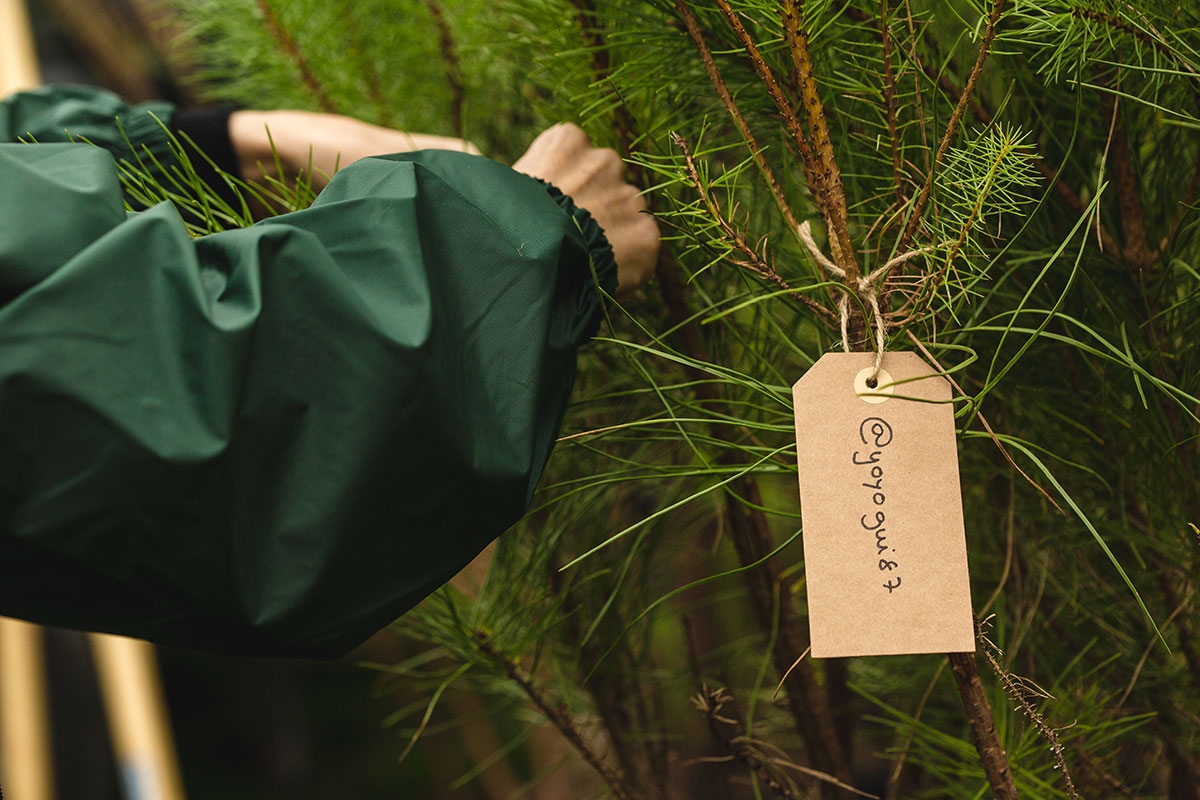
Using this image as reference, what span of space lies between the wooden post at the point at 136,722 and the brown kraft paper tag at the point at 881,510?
3.52 feet

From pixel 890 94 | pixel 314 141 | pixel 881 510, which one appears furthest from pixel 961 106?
pixel 314 141

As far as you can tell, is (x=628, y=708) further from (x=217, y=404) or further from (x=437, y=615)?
(x=217, y=404)

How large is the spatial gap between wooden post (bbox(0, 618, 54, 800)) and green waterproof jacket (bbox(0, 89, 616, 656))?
3.13 ft

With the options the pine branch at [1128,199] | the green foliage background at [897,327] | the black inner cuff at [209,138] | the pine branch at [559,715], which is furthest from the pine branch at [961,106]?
the black inner cuff at [209,138]

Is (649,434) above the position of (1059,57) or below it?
below

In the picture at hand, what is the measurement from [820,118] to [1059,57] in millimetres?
101

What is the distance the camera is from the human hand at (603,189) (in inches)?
17.4

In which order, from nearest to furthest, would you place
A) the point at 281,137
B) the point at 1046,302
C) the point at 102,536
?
the point at 102,536 < the point at 1046,302 < the point at 281,137

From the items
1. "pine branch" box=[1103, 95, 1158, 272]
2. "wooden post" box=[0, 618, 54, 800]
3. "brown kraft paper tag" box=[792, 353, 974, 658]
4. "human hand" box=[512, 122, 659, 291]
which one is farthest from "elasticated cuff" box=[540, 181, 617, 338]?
"wooden post" box=[0, 618, 54, 800]

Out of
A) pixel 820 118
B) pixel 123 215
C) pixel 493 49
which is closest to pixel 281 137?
pixel 493 49

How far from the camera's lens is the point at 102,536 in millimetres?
316

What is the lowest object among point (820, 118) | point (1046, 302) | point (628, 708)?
point (628, 708)

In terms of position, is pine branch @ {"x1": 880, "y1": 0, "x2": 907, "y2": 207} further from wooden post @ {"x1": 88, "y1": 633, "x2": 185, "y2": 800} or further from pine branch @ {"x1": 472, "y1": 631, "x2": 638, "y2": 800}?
wooden post @ {"x1": 88, "y1": 633, "x2": 185, "y2": 800}

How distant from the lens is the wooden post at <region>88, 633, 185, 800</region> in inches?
44.9
